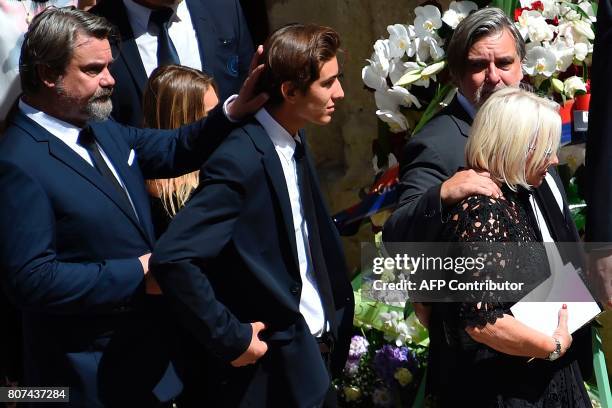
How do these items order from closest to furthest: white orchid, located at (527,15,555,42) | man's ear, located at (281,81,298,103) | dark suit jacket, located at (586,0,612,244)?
man's ear, located at (281,81,298,103) → dark suit jacket, located at (586,0,612,244) → white orchid, located at (527,15,555,42)

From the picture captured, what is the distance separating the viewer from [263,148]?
2977mm

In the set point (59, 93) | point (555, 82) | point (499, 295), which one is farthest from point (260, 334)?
point (555, 82)

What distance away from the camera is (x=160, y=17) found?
13.1ft

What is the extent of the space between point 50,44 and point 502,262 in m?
1.31

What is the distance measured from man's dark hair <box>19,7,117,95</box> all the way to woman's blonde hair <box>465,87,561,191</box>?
1.09 metres

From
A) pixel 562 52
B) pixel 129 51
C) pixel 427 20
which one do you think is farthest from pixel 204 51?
pixel 562 52

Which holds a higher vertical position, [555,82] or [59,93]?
[59,93]

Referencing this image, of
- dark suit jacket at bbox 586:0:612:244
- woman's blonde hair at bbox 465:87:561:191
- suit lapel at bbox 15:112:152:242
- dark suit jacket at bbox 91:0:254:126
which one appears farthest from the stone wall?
suit lapel at bbox 15:112:152:242

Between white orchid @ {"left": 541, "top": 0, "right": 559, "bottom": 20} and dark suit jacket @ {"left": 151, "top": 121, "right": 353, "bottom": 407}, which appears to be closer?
dark suit jacket @ {"left": 151, "top": 121, "right": 353, "bottom": 407}

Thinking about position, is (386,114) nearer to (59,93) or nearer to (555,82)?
(555,82)

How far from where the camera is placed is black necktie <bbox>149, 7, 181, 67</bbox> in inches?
155

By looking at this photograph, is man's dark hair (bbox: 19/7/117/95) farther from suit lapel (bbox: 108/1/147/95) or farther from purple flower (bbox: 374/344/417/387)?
purple flower (bbox: 374/344/417/387)

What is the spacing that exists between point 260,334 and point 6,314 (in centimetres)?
106

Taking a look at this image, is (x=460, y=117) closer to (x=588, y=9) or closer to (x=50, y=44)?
(x=588, y=9)
